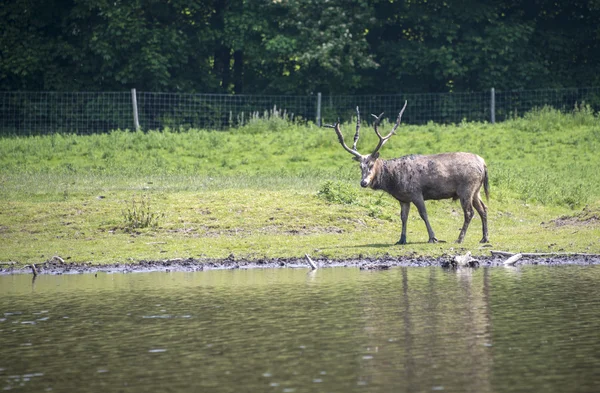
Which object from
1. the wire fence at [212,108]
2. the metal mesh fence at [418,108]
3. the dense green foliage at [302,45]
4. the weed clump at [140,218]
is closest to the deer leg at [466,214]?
the weed clump at [140,218]

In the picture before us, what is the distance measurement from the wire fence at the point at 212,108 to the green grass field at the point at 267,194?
13.1 feet

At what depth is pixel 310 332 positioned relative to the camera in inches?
529

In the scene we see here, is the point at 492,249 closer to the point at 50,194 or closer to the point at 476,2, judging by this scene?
the point at 50,194

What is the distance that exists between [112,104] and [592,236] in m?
25.6

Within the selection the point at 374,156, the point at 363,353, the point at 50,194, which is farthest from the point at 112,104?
the point at 363,353

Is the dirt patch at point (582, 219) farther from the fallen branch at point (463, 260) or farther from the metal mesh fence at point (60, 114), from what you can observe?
the metal mesh fence at point (60, 114)

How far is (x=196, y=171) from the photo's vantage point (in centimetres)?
3312

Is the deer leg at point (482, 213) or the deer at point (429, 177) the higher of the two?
the deer at point (429, 177)

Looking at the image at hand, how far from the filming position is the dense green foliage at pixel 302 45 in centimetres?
4631

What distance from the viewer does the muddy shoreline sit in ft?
64.9

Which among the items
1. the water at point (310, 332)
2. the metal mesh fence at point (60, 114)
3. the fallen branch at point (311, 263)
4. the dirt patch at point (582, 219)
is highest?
the metal mesh fence at point (60, 114)

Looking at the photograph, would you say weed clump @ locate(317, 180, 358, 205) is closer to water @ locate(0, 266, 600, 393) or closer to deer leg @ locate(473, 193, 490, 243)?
→ deer leg @ locate(473, 193, 490, 243)

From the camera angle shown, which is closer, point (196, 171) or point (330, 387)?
point (330, 387)

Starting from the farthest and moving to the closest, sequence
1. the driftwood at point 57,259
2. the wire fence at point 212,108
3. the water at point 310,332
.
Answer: the wire fence at point 212,108 < the driftwood at point 57,259 < the water at point 310,332
